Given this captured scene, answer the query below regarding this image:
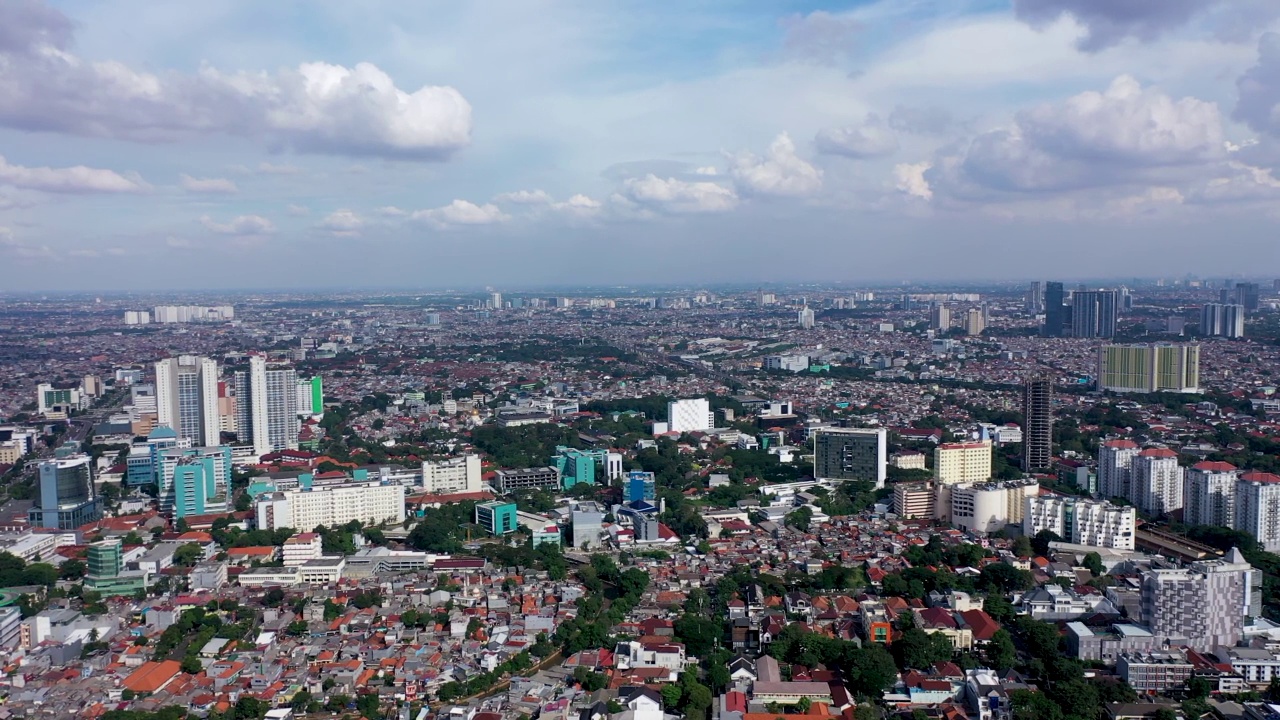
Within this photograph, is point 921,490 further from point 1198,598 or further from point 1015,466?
point 1198,598

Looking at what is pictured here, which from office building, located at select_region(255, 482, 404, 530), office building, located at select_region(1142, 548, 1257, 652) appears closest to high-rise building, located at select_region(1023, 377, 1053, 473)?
office building, located at select_region(1142, 548, 1257, 652)

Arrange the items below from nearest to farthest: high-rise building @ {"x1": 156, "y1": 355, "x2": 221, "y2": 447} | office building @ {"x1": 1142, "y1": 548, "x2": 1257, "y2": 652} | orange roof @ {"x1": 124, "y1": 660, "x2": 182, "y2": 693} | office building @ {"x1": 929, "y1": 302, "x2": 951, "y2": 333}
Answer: orange roof @ {"x1": 124, "y1": 660, "x2": 182, "y2": 693} → office building @ {"x1": 1142, "y1": 548, "x2": 1257, "y2": 652} → high-rise building @ {"x1": 156, "y1": 355, "x2": 221, "y2": 447} → office building @ {"x1": 929, "y1": 302, "x2": 951, "y2": 333}

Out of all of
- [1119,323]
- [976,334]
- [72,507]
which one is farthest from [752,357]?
[72,507]

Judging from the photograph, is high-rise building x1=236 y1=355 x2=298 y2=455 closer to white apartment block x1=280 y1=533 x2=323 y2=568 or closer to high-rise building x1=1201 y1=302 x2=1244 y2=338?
white apartment block x1=280 y1=533 x2=323 y2=568

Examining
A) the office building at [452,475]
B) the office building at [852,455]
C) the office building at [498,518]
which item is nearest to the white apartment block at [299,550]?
the office building at [498,518]

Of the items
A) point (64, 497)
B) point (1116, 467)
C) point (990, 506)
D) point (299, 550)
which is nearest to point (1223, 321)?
point (1116, 467)

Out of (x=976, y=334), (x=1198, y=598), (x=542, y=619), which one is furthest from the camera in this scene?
(x=976, y=334)

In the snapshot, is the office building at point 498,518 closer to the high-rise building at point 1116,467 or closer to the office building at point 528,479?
the office building at point 528,479
